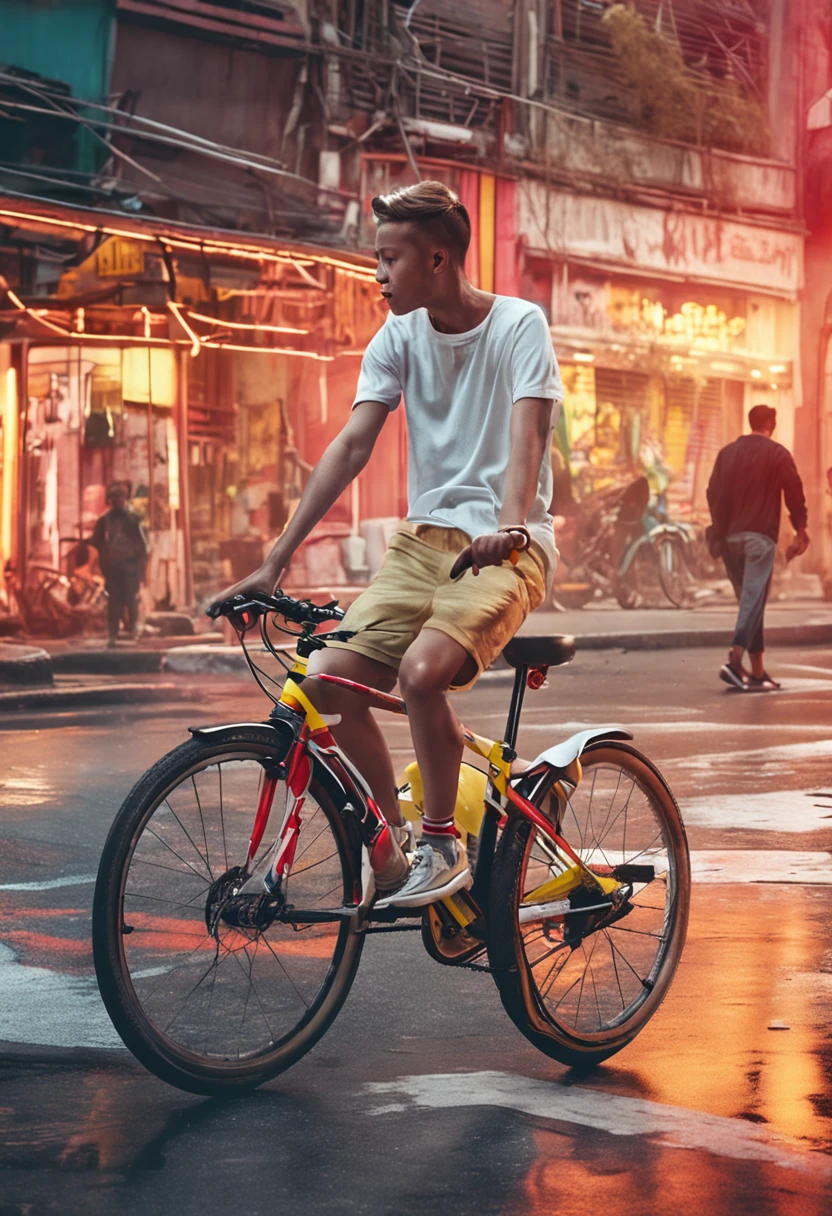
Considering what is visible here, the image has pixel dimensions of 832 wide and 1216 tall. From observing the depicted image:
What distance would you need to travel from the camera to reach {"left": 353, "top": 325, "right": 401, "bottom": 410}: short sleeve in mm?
4270

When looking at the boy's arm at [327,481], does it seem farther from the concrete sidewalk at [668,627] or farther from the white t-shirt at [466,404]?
the concrete sidewalk at [668,627]

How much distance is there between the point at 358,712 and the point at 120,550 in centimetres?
1398

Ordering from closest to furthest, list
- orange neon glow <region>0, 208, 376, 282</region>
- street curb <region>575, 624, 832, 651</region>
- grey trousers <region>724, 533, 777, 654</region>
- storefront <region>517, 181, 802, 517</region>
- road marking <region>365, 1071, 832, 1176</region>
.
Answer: road marking <region>365, 1071, 832, 1176</region>
grey trousers <region>724, 533, 777, 654</region>
orange neon glow <region>0, 208, 376, 282</region>
street curb <region>575, 624, 832, 651</region>
storefront <region>517, 181, 802, 517</region>

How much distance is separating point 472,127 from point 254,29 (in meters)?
3.55

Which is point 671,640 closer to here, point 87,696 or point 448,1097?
point 87,696

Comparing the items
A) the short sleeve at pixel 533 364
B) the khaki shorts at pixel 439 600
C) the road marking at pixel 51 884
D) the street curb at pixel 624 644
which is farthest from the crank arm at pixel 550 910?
the street curb at pixel 624 644

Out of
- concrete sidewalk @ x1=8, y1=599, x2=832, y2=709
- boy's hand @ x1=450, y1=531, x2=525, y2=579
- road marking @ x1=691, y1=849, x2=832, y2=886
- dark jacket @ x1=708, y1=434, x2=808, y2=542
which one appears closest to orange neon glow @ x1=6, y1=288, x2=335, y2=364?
concrete sidewalk @ x1=8, y1=599, x2=832, y2=709

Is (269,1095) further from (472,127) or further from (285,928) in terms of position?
(472,127)

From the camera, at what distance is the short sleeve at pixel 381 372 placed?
4270mm

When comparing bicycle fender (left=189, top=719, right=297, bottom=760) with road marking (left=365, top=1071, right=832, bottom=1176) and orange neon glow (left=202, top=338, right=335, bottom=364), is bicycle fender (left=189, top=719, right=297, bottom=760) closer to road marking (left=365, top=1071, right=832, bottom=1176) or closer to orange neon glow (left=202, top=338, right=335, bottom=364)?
road marking (left=365, top=1071, right=832, bottom=1176)

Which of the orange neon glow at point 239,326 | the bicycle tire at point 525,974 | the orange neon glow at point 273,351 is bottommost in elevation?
the bicycle tire at point 525,974

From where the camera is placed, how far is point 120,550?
58.1 feet

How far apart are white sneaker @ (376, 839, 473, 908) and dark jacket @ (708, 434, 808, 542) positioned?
957 cm

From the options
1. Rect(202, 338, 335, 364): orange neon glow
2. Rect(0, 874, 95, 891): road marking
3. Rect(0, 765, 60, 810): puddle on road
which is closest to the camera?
Rect(0, 874, 95, 891): road marking
